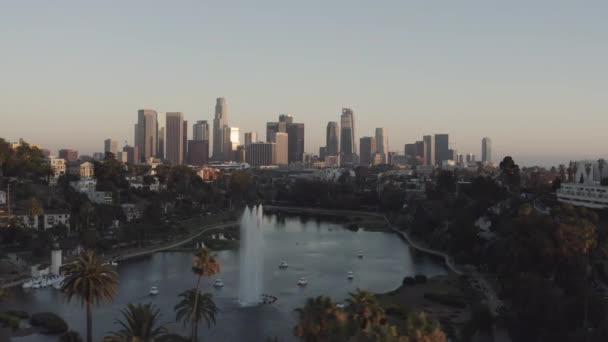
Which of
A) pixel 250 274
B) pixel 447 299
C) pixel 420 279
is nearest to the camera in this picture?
pixel 447 299

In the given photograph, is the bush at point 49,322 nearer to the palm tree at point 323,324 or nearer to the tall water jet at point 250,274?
the tall water jet at point 250,274

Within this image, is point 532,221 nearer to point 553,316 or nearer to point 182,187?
point 553,316

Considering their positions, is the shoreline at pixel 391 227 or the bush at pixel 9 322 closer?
the bush at pixel 9 322

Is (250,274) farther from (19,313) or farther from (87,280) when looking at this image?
(87,280)

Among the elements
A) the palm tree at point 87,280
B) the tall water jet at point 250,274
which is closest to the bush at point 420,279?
the tall water jet at point 250,274

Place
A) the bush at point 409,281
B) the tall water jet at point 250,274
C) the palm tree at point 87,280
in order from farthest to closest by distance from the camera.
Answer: the bush at point 409,281, the tall water jet at point 250,274, the palm tree at point 87,280

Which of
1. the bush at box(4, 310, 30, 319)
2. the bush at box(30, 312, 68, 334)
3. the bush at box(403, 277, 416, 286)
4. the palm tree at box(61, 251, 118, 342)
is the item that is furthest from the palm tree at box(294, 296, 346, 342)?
the bush at box(403, 277, 416, 286)

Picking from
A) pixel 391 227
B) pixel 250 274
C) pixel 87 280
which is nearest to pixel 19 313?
pixel 250 274

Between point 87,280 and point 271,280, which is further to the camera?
point 271,280
